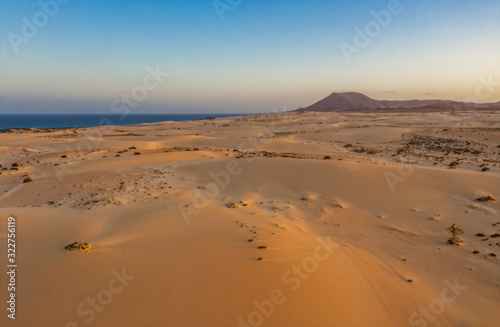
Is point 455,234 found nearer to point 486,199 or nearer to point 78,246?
point 486,199

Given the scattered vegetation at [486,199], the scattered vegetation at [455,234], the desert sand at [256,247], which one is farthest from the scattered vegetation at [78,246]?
the scattered vegetation at [486,199]

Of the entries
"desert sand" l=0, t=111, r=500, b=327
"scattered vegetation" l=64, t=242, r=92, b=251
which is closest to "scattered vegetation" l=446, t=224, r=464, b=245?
"desert sand" l=0, t=111, r=500, b=327

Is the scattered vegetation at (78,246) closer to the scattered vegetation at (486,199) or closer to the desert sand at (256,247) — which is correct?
the desert sand at (256,247)

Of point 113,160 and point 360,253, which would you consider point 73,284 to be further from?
point 113,160

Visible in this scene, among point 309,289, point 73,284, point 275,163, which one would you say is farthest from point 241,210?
Result: point 275,163

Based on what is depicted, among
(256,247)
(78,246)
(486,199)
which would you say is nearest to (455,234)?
(486,199)

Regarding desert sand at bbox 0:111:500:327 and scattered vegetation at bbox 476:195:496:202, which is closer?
desert sand at bbox 0:111:500:327

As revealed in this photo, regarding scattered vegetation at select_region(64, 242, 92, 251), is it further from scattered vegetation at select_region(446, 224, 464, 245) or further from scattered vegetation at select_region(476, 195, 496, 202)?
scattered vegetation at select_region(476, 195, 496, 202)

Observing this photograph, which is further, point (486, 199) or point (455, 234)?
point (486, 199)
